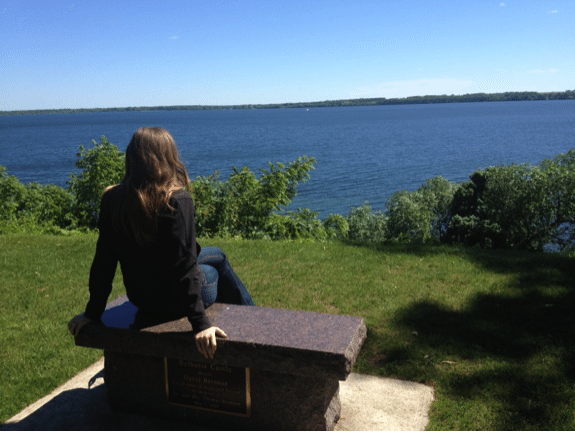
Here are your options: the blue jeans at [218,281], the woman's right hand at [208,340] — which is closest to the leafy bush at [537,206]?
the blue jeans at [218,281]

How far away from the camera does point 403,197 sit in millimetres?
29047

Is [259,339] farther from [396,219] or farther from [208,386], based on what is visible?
[396,219]

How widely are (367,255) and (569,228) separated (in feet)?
40.2

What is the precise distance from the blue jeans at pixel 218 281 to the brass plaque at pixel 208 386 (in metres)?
0.45

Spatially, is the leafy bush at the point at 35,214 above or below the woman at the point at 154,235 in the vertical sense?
below

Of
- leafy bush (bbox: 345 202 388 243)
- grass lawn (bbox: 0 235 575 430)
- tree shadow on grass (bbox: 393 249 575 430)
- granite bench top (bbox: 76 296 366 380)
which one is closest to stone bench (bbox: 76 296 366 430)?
granite bench top (bbox: 76 296 366 380)

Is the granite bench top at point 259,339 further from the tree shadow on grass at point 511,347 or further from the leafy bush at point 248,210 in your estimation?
the leafy bush at point 248,210

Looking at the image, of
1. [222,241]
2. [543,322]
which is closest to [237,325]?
[543,322]

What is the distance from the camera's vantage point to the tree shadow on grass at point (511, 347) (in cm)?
367

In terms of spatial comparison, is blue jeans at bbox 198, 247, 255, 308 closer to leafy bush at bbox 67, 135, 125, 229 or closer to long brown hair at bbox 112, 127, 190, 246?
long brown hair at bbox 112, 127, 190, 246

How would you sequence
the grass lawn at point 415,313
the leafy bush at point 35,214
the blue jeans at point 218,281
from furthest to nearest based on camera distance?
the leafy bush at point 35,214, the grass lawn at point 415,313, the blue jeans at point 218,281

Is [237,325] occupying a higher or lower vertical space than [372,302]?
higher

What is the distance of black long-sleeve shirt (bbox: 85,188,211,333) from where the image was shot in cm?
301

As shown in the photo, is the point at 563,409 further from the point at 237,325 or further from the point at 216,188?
the point at 216,188
